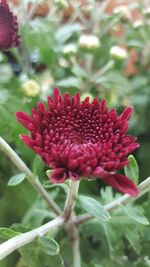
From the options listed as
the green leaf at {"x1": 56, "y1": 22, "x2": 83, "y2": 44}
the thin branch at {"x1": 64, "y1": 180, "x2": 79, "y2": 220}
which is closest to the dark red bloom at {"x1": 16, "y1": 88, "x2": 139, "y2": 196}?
the thin branch at {"x1": 64, "y1": 180, "x2": 79, "y2": 220}

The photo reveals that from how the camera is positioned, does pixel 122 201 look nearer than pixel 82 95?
Yes

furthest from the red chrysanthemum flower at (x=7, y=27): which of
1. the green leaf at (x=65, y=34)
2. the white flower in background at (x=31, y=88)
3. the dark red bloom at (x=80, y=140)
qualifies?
the green leaf at (x=65, y=34)

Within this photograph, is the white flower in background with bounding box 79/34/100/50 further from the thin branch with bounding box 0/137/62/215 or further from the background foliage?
the thin branch with bounding box 0/137/62/215

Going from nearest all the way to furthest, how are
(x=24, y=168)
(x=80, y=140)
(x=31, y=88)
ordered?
(x=80, y=140)
(x=24, y=168)
(x=31, y=88)

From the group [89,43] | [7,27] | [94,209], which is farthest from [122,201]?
[89,43]

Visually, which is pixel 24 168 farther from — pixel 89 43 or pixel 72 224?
pixel 89 43

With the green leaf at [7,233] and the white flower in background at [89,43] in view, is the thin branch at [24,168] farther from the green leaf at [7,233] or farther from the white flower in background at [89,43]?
the white flower in background at [89,43]
